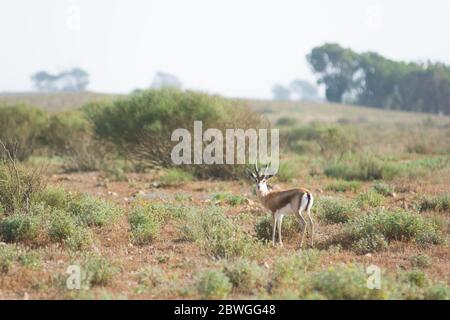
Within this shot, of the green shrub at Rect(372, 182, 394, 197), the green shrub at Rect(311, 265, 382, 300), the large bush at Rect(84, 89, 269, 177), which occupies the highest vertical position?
the large bush at Rect(84, 89, 269, 177)

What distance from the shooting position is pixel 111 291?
684 centimetres

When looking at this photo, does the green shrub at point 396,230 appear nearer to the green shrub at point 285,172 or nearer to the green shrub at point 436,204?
the green shrub at point 436,204

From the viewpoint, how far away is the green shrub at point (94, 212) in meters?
10.0

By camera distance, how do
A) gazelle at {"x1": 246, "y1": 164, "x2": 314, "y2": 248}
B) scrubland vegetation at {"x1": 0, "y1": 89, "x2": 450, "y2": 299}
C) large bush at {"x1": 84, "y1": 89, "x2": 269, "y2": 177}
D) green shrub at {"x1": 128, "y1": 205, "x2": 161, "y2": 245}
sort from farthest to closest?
large bush at {"x1": 84, "y1": 89, "x2": 269, "y2": 177} < green shrub at {"x1": 128, "y1": 205, "x2": 161, "y2": 245} < gazelle at {"x1": 246, "y1": 164, "x2": 314, "y2": 248} < scrubland vegetation at {"x1": 0, "y1": 89, "x2": 450, "y2": 299}

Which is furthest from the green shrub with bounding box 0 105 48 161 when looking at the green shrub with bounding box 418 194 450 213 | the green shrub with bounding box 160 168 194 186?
the green shrub with bounding box 418 194 450 213

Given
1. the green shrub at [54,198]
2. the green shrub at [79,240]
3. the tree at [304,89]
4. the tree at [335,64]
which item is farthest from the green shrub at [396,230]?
the tree at [304,89]

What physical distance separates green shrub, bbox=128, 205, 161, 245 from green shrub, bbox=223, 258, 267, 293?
97.2 inches

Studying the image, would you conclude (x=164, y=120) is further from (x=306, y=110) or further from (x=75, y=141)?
(x=306, y=110)

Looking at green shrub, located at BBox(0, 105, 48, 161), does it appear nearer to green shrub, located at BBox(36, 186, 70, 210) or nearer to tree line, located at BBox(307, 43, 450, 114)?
green shrub, located at BBox(36, 186, 70, 210)

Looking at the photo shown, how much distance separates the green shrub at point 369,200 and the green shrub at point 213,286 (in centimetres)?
583

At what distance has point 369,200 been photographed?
40.2 ft

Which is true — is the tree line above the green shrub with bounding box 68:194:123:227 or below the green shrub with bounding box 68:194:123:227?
above

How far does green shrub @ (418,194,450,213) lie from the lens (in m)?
11.5
